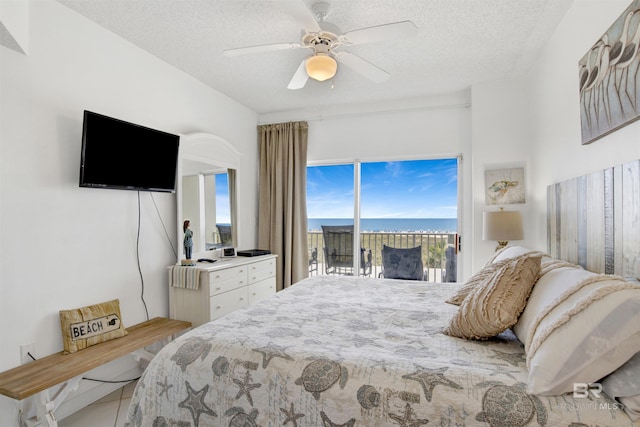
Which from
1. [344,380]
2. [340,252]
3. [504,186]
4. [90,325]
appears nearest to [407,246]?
[340,252]

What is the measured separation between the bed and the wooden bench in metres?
0.69

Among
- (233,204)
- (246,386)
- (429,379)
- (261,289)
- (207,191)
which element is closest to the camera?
(429,379)

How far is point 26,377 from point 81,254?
80 centimetres

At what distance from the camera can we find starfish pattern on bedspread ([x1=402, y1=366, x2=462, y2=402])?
111 cm

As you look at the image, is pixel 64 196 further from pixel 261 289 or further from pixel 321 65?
pixel 261 289

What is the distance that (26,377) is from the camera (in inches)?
69.9

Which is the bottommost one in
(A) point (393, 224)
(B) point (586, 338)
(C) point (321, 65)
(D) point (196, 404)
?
(D) point (196, 404)

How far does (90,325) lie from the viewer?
2.23 metres

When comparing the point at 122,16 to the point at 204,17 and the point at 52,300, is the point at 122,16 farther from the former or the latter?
the point at 52,300

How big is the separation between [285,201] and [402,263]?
1.67m

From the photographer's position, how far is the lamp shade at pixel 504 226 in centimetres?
290

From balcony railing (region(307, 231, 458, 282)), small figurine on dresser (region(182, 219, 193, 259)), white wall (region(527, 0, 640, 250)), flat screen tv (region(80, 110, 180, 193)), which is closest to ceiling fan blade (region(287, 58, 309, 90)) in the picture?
flat screen tv (region(80, 110, 180, 193))

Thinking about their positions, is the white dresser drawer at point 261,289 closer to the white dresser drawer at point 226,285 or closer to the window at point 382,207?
the white dresser drawer at point 226,285

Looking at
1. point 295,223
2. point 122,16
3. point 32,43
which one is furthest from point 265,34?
point 295,223
